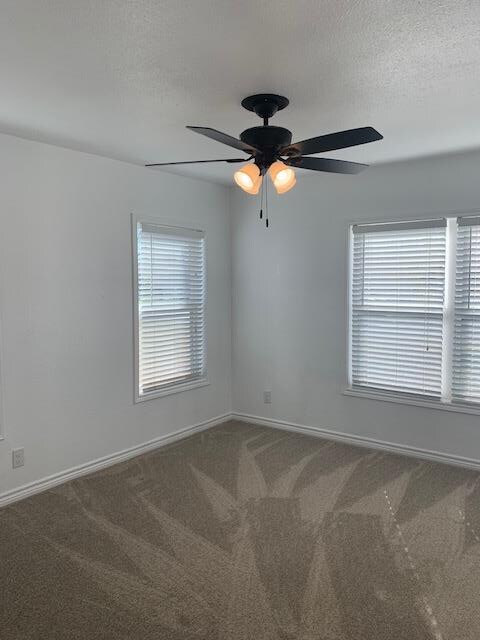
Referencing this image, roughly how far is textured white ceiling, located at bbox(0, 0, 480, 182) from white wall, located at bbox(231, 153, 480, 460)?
0.79m

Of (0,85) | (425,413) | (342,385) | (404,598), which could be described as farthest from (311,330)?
(0,85)

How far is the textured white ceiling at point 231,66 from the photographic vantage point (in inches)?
69.7

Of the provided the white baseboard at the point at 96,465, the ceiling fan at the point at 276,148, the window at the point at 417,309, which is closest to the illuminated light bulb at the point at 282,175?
the ceiling fan at the point at 276,148

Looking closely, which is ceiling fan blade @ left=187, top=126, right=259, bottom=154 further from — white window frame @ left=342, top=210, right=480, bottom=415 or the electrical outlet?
the electrical outlet

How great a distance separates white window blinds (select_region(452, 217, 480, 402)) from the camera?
3828 millimetres

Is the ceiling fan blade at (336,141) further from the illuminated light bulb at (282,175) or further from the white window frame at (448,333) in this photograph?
the white window frame at (448,333)

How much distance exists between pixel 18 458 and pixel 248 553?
1.77m

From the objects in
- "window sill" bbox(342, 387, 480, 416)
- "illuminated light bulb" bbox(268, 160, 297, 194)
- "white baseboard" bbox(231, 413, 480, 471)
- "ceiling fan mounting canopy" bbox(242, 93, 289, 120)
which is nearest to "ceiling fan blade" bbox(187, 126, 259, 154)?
"illuminated light bulb" bbox(268, 160, 297, 194)

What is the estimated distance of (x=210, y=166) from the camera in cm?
419

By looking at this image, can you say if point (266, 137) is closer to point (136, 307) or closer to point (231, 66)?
point (231, 66)

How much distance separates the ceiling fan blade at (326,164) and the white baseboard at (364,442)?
8.55ft

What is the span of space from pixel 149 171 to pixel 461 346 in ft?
9.80

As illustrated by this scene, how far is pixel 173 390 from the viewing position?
4.59 metres

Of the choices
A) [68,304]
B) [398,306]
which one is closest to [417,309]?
[398,306]
